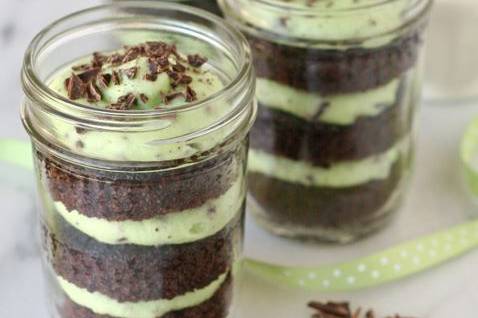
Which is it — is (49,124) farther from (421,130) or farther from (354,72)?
(421,130)

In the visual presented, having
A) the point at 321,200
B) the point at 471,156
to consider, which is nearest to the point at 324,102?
the point at 321,200

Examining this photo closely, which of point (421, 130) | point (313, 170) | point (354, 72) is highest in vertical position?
point (354, 72)

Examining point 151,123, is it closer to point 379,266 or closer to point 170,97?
point 170,97

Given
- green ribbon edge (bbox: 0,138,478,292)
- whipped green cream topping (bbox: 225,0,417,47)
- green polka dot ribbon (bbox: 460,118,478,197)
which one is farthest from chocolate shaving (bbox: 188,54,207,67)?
green polka dot ribbon (bbox: 460,118,478,197)

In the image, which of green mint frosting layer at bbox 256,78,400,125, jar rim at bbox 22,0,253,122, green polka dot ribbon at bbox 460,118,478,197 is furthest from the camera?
green polka dot ribbon at bbox 460,118,478,197

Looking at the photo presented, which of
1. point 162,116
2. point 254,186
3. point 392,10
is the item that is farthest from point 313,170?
point 162,116

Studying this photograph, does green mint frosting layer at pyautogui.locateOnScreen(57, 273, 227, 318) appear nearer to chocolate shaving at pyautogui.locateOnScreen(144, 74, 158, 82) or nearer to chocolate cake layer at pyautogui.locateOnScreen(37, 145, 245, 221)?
chocolate cake layer at pyautogui.locateOnScreen(37, 145, 245, 221)
